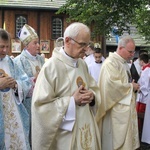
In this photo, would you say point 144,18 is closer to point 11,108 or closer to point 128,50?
point 128,50

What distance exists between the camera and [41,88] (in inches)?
119

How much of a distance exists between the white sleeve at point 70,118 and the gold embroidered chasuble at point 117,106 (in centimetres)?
167

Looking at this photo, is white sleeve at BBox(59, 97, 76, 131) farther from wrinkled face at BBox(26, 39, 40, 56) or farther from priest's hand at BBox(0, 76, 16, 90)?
wrinkled face at BBox(26, 39, 40, 56)

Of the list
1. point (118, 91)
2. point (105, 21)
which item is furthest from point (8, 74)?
point (105, 21)

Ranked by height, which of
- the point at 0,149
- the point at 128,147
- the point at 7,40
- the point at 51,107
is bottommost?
the point at 128,147

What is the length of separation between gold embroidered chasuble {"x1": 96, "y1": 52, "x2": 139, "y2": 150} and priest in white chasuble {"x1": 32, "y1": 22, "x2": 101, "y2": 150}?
1.45m

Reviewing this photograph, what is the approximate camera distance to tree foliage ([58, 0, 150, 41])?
24.0 ft

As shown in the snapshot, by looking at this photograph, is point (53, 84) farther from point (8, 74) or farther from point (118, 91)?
point (118, 91)

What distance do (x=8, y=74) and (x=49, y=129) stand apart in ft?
4.04

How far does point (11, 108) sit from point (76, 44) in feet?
4.31

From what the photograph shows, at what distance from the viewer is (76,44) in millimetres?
3127

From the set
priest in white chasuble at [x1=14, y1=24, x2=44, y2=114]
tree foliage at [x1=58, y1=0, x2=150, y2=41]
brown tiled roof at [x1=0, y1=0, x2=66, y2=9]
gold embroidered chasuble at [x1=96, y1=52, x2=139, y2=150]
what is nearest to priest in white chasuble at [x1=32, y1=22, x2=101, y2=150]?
gold embroidered chasuble at [x1=96, y1=52, x2=139, y2=150]

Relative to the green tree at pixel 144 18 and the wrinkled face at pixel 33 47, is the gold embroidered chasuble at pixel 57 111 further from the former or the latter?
the green tree at pixel 144 18

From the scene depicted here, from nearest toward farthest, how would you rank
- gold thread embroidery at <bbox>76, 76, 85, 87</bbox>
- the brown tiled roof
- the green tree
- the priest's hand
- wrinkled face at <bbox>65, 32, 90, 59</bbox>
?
wrinkled face at <bbox>65, 32, 90, 59</bbox> → gold thread embroidery at <bbox>76, 76, 85, 87</bbox> → the priest's hand → the green tree → the brown tiled roof
